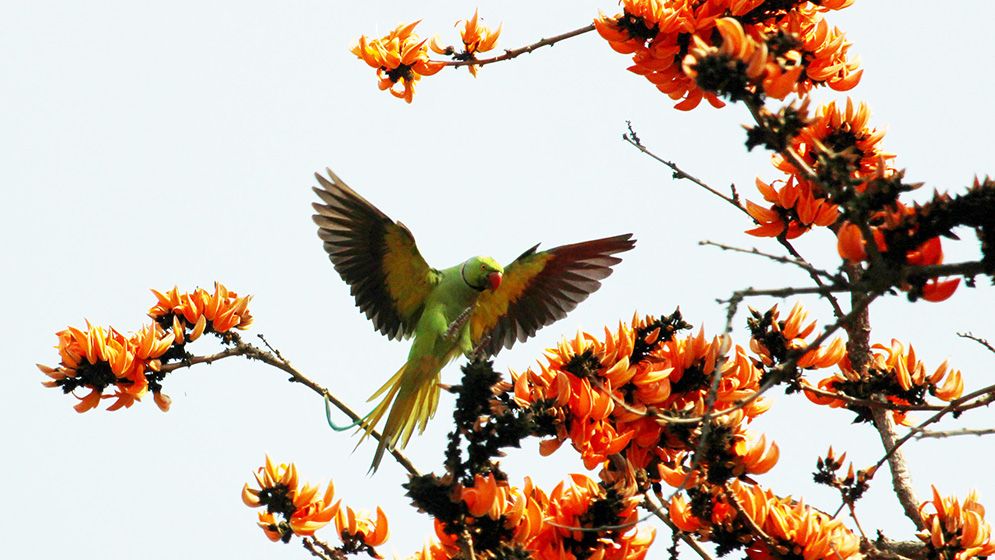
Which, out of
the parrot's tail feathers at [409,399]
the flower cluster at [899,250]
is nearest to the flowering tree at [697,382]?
the flower cluster at [899,250]

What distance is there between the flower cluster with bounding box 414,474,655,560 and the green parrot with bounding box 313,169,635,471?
2.15 m

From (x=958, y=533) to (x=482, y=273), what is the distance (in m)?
2.67

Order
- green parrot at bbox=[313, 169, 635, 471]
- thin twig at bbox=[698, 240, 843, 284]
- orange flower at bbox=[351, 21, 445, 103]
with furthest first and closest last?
1. green parrot at bbox=[313, 169, 635, 471]
2. orange flower at bbox=[351, 21, 445, 103]
3. thin twig at bbox=[698, 240, 843, 284]

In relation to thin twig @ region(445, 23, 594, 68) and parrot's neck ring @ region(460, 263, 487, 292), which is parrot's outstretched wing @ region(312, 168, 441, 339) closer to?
parrot's neck ring @ region(460, 263, 487, 292)

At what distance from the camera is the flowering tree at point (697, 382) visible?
2.05 metres

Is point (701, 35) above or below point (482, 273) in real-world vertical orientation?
below

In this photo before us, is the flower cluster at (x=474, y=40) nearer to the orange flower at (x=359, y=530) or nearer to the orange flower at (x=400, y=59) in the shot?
the orange flower at (x=400, y=59)

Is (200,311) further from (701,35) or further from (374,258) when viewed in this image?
(701,35)

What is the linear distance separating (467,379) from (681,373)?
1.07 metres

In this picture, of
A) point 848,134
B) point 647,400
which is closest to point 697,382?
point 647,400

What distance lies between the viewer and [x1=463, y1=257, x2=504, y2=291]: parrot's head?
5.25 metres

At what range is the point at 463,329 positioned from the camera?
17.2ft

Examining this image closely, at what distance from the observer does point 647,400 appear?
10.6 feet

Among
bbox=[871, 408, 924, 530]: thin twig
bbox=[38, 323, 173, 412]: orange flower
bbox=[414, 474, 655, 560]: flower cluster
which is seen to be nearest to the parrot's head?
bbox=[38, 323, 173, 412]: orange flower
